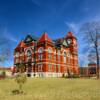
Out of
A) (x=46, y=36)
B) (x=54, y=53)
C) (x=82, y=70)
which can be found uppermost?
(x=46, y=36)

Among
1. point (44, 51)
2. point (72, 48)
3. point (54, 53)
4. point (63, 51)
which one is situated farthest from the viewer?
point (72, 48)

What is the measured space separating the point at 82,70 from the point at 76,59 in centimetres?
2434

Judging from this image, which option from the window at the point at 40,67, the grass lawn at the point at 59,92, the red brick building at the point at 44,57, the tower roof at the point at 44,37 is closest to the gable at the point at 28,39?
the red brick building at the point at 44,57

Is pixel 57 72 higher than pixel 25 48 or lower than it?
lower

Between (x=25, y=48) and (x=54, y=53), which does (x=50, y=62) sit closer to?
(x=54, y=53)

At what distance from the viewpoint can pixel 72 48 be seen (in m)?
80.6

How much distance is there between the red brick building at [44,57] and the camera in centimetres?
6438

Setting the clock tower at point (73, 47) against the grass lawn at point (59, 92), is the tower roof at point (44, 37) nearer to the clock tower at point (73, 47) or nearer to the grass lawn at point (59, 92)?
the clock tower at point (73, 47)

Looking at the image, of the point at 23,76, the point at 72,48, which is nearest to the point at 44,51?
the point at 72,48

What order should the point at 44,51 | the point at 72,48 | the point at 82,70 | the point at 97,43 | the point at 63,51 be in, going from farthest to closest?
the point at 82,70
the point at 72,48
the point at 63,51
the point at 44,51
the point at 97,43

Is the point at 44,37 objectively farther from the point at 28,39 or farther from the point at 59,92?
the point at 59,92

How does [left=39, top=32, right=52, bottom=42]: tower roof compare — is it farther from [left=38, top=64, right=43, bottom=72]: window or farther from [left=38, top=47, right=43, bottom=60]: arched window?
[left=38, top=64, right=43, bottom=72]: window

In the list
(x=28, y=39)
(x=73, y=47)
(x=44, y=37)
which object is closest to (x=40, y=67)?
(x=44, y=37)

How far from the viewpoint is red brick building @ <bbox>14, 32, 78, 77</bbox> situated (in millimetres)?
64375
